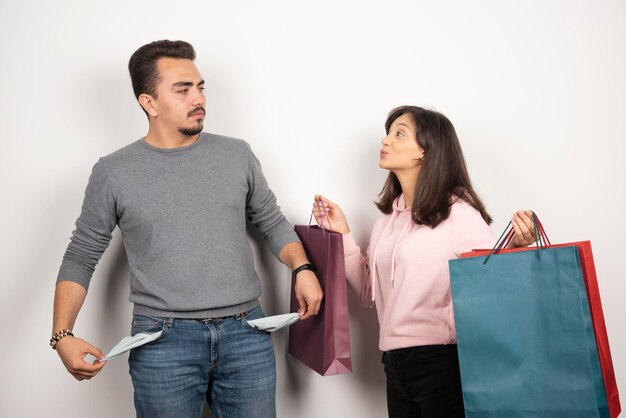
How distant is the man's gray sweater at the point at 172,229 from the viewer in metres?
1.78

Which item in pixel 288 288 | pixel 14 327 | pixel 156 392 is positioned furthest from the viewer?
pixel 288 288

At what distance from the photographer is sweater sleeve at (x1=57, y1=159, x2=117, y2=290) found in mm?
1812

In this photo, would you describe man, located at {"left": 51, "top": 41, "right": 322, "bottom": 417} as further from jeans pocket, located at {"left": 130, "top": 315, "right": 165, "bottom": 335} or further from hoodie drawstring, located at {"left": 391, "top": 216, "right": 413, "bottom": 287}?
hoodie drawstring, located at {"left": 391, "top": 216, "right": 413, "bottom": 287}

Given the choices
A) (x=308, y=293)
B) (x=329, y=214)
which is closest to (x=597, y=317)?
(x=308, y=293)

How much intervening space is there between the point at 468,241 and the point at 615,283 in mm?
1073

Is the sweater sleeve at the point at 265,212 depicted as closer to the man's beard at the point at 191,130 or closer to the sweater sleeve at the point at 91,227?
the man's beard at the point at 191,130

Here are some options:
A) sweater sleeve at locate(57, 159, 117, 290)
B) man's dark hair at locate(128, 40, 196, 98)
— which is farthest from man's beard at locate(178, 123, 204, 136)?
sweater sleeve at locate(57, 159, 117, 290)

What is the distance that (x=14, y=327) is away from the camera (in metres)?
2.06

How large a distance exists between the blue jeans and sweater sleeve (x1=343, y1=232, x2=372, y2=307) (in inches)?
15.3

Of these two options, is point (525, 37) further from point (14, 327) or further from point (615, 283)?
point (14, 327)

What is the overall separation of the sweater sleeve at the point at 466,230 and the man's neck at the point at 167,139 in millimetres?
831

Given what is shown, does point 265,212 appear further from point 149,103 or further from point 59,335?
point 59,335

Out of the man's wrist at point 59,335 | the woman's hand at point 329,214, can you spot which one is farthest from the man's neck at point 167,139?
the man's wrist at point 59,335

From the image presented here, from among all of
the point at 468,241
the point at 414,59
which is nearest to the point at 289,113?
the point at 414,59
